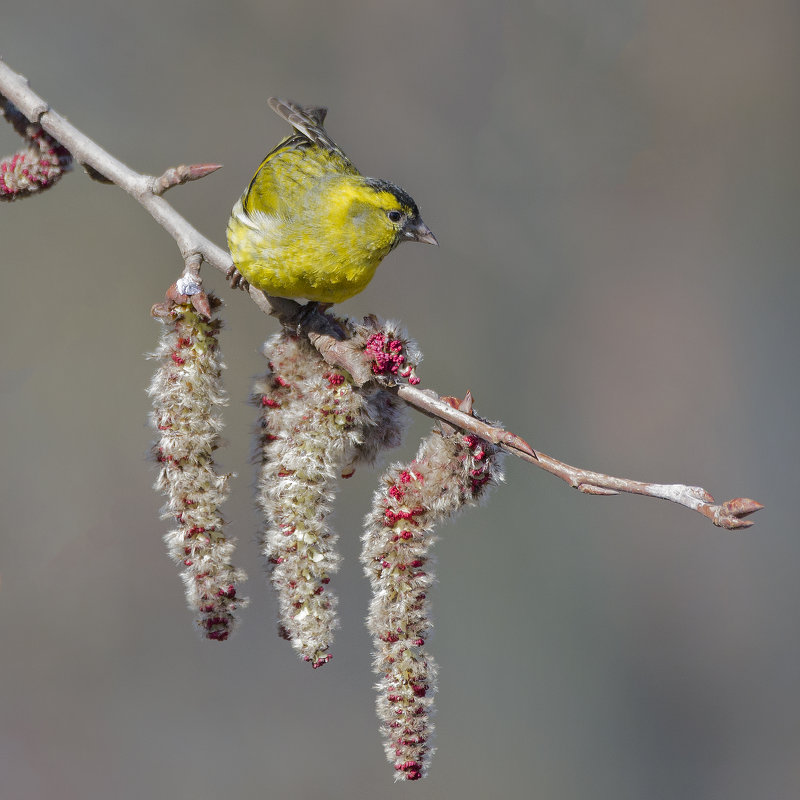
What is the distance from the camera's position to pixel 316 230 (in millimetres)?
1764

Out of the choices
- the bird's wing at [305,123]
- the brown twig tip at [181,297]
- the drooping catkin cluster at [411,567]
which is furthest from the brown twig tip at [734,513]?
the bird's wing at [305,123]

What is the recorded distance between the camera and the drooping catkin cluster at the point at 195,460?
1238mm

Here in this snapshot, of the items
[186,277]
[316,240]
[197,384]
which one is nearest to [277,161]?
[316,240]

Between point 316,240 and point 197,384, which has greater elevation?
point 316,240

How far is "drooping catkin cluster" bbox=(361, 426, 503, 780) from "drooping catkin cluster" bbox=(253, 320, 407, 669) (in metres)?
0.07

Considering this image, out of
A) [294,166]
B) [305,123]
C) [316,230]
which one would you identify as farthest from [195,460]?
[305,123]

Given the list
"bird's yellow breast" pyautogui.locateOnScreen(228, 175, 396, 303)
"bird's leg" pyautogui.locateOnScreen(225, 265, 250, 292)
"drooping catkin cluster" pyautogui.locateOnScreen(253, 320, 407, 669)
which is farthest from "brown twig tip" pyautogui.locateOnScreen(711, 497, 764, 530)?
"bird's leg" pyautogui.locateOnScreen(225, 265, 250, 292)

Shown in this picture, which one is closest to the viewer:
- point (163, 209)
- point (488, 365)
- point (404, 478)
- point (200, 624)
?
point (200, 624)

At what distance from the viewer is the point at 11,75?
1729 millimetres

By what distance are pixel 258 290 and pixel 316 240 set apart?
0.17 metres

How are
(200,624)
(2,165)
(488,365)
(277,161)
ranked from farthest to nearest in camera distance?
(488,365), (277,161), (2,165), (200,624)

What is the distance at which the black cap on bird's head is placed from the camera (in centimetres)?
180

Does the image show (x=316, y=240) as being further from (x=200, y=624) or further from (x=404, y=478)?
(x=200, y=624)

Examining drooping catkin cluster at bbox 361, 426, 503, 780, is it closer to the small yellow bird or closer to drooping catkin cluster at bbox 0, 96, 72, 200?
the small yellow bird
